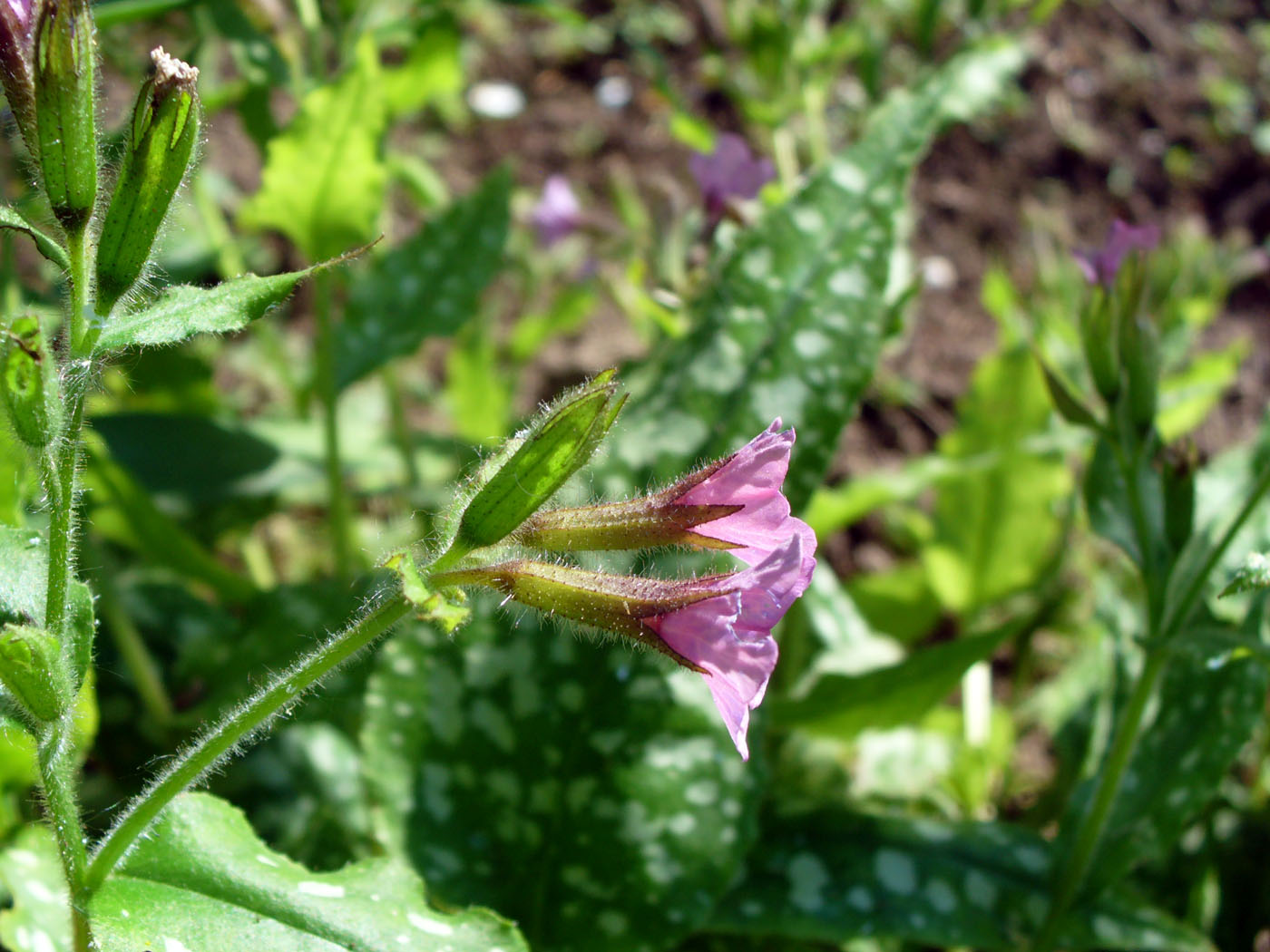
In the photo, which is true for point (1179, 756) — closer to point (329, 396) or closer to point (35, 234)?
point (329, 396)

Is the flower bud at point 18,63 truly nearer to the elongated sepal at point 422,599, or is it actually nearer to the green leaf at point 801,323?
the elongated sepal at point 422,599

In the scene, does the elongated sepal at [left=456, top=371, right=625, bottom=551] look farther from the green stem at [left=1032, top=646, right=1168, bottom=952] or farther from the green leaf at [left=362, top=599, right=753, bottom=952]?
the green stem at [left=1032, top=646, right=1168, bottom=952]

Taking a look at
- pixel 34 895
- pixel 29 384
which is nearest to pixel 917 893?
pixel 34 895

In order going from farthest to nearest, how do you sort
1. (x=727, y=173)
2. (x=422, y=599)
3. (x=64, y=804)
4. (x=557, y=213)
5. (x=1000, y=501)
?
(x=557, y=213)
(x=1000, y=501)
(x=727, y=173)
(x=64, y=804)
(x=422, y=599)

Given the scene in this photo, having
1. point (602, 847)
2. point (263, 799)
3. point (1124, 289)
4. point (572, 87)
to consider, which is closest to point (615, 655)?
point (602, 847)

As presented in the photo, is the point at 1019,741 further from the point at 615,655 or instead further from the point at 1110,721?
the point at 615,655

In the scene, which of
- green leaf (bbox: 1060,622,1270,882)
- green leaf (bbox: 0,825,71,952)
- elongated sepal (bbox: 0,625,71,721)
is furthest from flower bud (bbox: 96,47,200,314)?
green leaf (bbox: 1060,622,1270,882)
